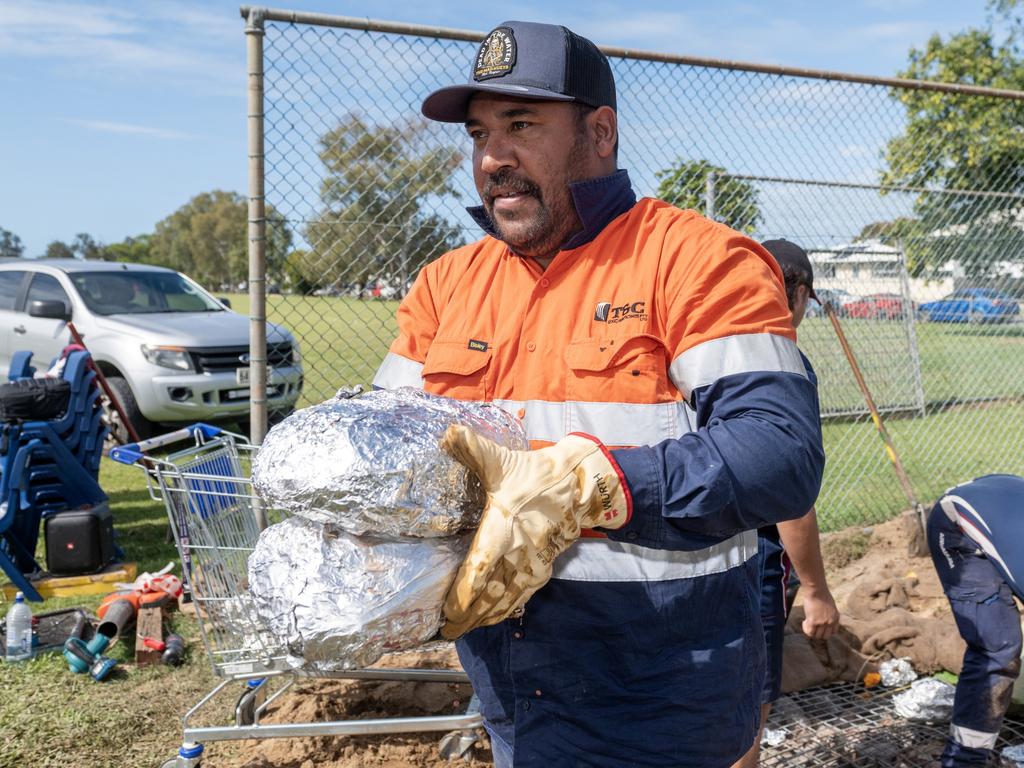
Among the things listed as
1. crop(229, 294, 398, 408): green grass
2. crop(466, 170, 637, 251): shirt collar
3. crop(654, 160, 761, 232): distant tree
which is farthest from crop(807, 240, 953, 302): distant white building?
crop(466, 170, 637, 251): shirt collar

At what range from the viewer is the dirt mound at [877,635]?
12.0 ft

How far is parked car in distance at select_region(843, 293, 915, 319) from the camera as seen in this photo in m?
6.63

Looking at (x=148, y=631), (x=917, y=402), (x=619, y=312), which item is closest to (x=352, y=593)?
(x=619, y=312)

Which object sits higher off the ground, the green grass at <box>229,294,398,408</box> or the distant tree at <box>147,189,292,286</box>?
the distant tree at <box>147,189,292,286</box>

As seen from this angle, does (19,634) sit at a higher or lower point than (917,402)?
lower

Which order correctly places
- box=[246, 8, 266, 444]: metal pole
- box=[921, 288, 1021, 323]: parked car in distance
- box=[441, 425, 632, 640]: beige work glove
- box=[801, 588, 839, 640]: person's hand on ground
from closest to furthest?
box=[441, 425, 632, 640]: beige work glove → box=[801, 588, 839, 640]: person's hand on ground → box=[246, 8, 266, 444]: metal pole → box=[921, 288, 1021, 323]: parked car in distance

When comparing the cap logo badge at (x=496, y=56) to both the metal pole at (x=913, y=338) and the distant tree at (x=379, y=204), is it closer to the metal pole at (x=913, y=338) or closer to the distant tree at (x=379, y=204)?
the distant tree at (x=379, y=204)

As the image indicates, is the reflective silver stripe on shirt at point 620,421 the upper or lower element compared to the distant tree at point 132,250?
lower

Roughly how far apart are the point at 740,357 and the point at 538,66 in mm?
650

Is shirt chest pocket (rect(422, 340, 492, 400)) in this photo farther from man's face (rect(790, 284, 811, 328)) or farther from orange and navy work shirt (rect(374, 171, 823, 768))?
man's face (rect(790, 284, 811, 328))

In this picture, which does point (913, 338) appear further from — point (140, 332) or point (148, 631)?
point (140, 332)

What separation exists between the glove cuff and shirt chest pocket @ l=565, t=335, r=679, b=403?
23cm

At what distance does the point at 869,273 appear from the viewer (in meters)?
6.52

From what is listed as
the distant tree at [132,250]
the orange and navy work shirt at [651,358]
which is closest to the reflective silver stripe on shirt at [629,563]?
the orange and navy work shirt at [651,358]
